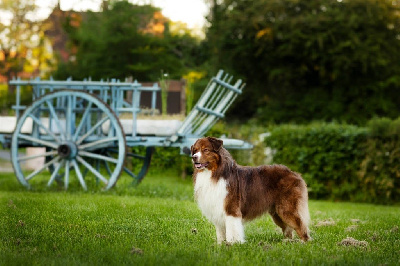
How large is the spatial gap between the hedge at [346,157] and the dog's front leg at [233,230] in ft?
28.4

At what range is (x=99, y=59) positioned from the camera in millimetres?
27406

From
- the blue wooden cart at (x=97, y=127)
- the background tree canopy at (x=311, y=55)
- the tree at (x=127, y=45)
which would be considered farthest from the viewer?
the background tree canopy at (x=311, y=55)

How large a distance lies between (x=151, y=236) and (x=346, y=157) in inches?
354

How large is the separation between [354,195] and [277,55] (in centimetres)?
1483

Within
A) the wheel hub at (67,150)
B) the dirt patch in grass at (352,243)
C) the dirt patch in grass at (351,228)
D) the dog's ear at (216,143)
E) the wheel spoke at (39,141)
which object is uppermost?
the dog's ear at (216,143)

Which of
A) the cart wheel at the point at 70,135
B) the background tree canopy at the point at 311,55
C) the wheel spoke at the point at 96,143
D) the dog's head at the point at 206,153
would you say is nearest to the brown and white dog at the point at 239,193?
the dog's head at the point at 206,153

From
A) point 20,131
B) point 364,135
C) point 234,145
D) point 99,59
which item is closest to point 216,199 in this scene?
point 234,145

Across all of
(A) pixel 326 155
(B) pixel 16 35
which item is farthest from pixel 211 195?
(B) pixel 16 35

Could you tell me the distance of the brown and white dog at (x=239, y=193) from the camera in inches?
252

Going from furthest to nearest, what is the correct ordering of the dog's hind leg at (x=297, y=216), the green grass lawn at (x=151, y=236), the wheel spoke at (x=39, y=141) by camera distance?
the wheel spoke at (x=39, y=141) → the dog's hind leg at (x=297, y=216) → the green grass lawn at (x=151, y=236)

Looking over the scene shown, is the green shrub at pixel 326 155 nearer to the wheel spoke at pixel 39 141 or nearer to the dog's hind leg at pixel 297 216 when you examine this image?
the wheel spoke at pixel 39 141

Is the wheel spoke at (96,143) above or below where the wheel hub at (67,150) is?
above

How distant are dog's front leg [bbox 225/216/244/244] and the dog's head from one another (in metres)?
0.58

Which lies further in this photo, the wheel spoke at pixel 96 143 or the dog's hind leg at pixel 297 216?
the wheel spoke at pixel 96 143
